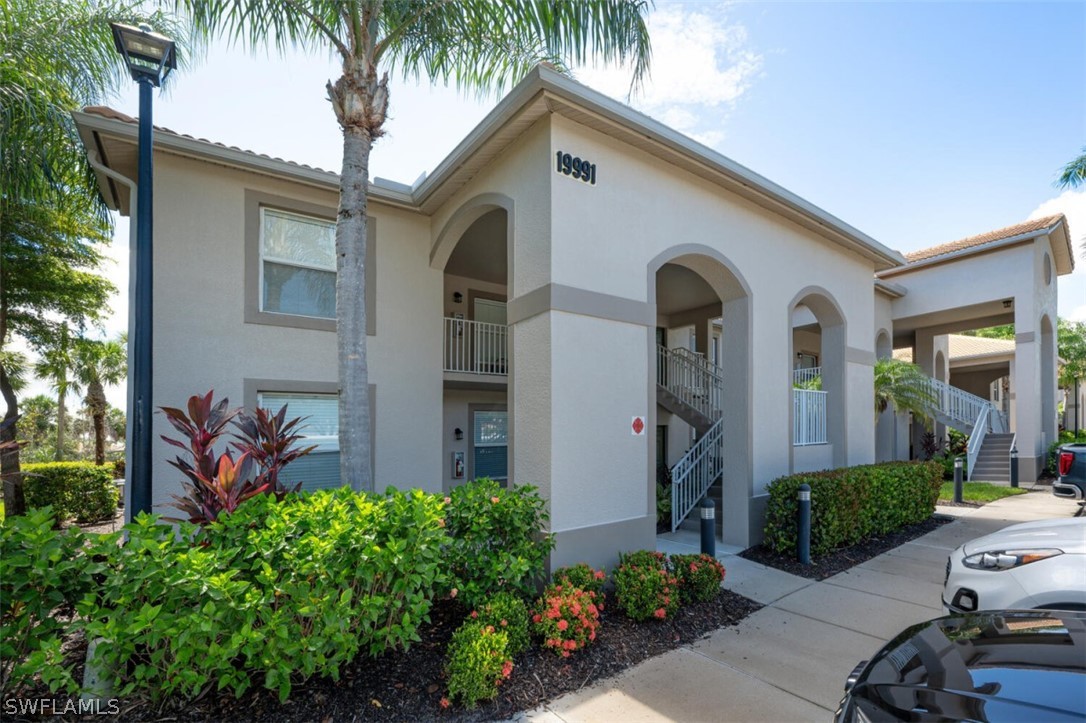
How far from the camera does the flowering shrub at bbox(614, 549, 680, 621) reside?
486cm

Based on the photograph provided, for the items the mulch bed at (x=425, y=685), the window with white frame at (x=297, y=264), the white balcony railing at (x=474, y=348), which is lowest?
the mulch bed at (x=425, y=685)

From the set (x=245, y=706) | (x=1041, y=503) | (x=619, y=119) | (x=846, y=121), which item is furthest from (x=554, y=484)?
(x=1041, y=503)

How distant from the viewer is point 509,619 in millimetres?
4145

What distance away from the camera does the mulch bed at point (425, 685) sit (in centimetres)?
335

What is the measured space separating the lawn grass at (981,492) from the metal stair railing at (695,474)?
5993 mm

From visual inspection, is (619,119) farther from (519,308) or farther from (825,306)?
(825,306)

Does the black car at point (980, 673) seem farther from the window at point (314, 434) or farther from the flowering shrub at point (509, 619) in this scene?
the window at point (314, 434)

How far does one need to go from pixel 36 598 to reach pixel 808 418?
10.2 metres

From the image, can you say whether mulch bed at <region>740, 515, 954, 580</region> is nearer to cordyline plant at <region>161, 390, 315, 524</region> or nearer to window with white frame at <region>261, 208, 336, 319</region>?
cordyline plant at <region>161, 390, 315, 524</region>

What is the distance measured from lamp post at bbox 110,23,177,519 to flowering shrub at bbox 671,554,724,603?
17.6 feet

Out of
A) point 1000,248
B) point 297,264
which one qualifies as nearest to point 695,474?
point 297,264

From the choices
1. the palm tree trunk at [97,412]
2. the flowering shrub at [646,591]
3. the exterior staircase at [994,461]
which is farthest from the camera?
the palm tree trunk at [97,412]

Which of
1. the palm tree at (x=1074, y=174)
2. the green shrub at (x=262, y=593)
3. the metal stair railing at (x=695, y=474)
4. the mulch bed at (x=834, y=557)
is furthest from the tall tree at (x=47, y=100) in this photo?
the palm tree at (x=1074, y=174)

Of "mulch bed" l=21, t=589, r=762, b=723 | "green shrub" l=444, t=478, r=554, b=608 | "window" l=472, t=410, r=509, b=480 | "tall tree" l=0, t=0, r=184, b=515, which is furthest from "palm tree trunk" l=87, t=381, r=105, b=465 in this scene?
"green shrub" l=444, t=478, r=554, b=608
